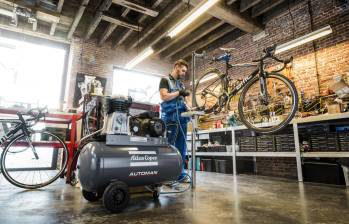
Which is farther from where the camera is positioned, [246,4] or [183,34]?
[183,34]

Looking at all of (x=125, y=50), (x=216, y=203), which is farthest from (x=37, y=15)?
(x=216, y=203)

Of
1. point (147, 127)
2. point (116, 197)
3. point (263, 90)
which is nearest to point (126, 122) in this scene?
point (147, 127)

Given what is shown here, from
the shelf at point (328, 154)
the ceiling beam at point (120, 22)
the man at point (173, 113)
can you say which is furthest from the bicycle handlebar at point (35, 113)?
the shelf at point (328, 154)

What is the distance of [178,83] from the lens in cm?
303

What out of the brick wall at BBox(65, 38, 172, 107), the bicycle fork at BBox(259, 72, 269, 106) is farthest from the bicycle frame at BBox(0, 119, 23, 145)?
the brick wall at BBox(65, 38, 172, 107)

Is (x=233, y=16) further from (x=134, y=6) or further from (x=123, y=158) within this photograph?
(x=123, y=158)

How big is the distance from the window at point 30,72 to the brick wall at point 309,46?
593cm

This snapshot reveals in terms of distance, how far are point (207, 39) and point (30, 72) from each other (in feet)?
17.5

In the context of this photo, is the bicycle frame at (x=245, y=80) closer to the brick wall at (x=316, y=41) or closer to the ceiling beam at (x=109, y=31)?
the brick wall at (x=316, y=41)

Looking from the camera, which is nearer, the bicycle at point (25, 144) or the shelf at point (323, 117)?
the bicycle at point (25, 144)

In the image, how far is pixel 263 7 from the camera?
5.38 meters

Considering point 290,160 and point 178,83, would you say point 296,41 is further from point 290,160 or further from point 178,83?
point 178,83

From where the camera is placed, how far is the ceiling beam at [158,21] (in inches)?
212

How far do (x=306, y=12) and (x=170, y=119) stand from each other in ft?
14.8
